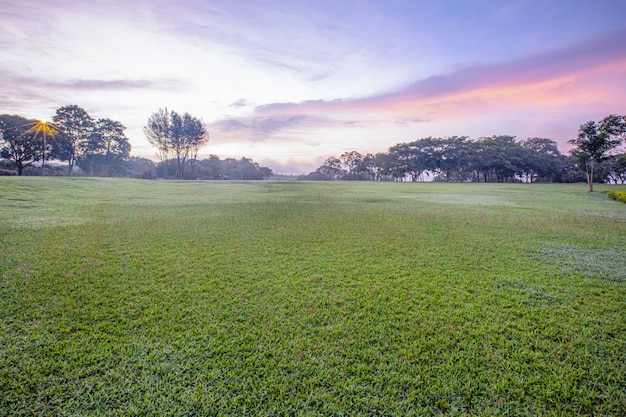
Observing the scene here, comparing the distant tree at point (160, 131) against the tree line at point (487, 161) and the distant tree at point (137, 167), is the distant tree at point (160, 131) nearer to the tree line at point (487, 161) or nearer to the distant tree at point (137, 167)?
the distant tree at point (137, 167)

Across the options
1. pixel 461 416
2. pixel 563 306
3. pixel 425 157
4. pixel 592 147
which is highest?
pixel 425 157

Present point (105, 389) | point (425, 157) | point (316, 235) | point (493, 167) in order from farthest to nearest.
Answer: point (425, 157) → point (493, 167) → point (316, 235) → point (105, 389)

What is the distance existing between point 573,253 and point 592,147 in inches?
1035

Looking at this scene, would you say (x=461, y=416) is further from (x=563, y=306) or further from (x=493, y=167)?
(x=493, y=167)

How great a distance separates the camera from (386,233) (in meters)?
6.66

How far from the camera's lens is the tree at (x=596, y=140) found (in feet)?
71.1

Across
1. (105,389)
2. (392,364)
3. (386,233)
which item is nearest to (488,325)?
(392,364)

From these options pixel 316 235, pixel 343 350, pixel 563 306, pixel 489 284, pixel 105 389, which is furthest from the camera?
pixel 316 235

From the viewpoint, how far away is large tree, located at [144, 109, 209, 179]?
183 ft

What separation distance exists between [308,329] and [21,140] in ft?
184

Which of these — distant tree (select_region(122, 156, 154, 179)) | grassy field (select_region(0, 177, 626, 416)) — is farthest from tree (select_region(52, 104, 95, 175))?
grassy field (select_region(0, 177, 626, 416))

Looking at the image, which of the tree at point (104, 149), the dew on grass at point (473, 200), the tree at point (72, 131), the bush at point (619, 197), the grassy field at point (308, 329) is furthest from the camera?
the tree at point (104, 149)

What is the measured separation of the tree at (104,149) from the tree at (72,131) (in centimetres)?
75

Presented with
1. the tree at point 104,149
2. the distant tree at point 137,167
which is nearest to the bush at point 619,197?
the distant tree at point 137,167
